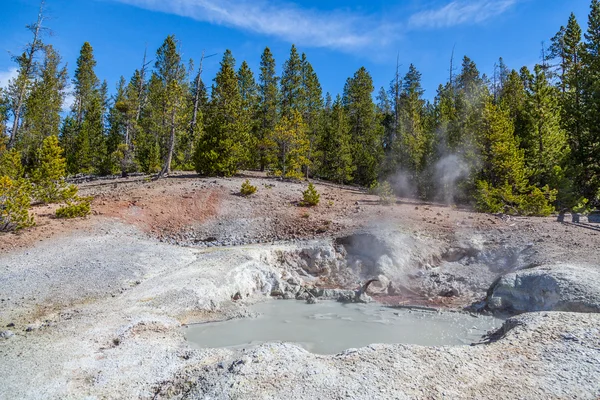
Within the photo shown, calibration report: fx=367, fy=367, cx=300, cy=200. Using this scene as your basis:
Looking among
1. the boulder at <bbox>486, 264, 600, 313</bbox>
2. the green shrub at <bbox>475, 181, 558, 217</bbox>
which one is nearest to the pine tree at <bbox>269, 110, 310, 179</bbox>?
the green shrub at <bbox>475, 181, 558, 217</bbox>

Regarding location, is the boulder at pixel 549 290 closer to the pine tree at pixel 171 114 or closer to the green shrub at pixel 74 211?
the green shrub at pixel 74 211

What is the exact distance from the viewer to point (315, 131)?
1578 inches

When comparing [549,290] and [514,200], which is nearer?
[549,290]

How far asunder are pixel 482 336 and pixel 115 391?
26.9 ft

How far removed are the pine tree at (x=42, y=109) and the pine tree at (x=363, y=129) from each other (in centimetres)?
3139

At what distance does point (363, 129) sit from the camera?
46.8 metres

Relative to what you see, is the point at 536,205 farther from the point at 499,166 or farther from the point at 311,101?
the point at 311,101

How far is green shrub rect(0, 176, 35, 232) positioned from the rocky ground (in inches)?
23.4

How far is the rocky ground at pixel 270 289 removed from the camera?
5902mm

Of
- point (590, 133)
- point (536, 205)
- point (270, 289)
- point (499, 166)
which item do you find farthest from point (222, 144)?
point (590, 133)

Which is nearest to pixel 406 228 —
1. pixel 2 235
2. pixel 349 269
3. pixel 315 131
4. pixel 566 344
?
pixel 349 269

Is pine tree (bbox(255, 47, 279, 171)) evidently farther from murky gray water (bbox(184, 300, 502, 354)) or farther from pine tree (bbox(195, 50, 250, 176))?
murky gray water (bbox(184, 300, 502, 354))

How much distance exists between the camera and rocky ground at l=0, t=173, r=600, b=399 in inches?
232

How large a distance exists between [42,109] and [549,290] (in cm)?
4417
